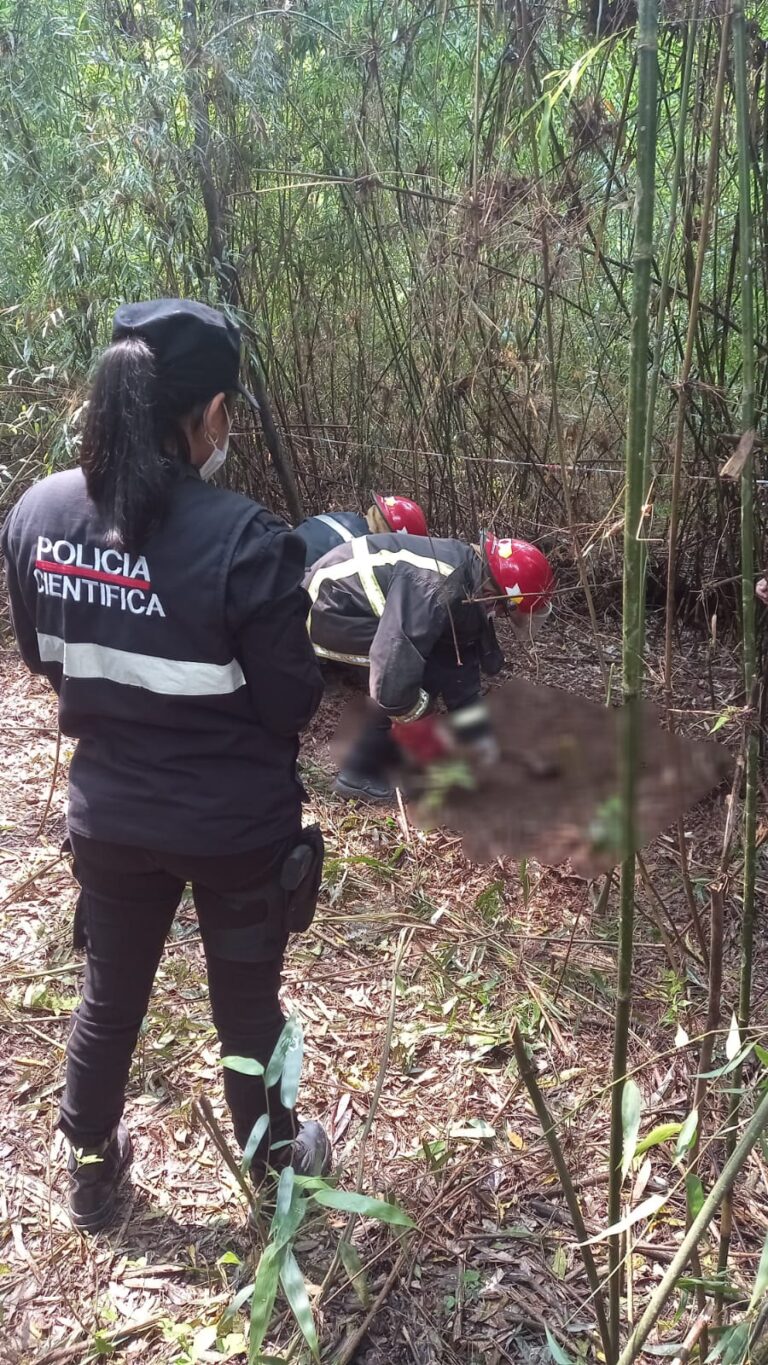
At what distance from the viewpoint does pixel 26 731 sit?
3.43 metres

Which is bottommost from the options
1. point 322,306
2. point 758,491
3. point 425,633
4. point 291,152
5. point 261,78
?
point 425,633

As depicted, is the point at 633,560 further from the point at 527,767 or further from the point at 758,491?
the point at 758,491

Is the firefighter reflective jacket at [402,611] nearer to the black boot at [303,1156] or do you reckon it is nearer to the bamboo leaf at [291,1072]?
the black boot at [303,1156]

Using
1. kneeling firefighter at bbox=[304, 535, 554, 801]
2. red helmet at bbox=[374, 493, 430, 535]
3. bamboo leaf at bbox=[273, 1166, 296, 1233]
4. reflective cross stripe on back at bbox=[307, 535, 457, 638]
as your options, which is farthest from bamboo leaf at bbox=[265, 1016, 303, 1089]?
red helmet at bbox=[374, 493, 430, 535]

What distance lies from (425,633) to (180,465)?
1319mm

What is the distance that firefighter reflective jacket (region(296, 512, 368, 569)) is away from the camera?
130 inches

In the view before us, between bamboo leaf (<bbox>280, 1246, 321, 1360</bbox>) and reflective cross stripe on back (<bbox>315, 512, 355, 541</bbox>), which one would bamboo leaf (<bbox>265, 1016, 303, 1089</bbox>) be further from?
reflective cross stripe on back (<bbox>315, 512, 355, 541</bbox>)

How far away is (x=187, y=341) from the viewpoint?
4.04 feet

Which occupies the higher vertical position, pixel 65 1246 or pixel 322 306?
pixel 322 306

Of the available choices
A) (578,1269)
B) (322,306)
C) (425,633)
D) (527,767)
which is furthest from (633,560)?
(322,306)

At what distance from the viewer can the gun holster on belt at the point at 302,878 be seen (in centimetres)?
141

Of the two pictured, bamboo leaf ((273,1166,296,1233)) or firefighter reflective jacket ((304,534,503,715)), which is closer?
bamboo leaf ((273,1166,296,1233))

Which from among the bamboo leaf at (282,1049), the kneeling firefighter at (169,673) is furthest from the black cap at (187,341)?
the bamboo leaf at (282,1049)

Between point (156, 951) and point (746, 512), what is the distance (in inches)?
43.8
